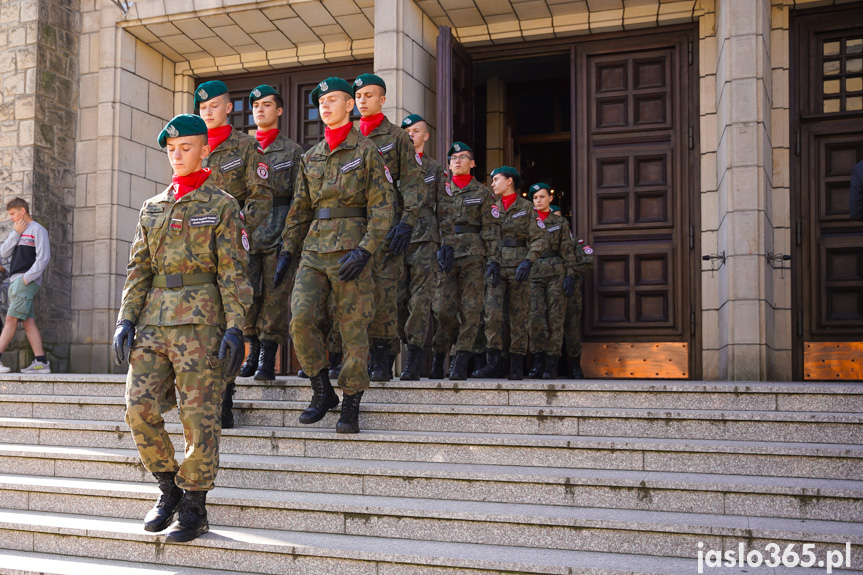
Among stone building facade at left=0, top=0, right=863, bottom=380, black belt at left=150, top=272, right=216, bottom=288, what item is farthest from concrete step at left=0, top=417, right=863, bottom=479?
stone building facade at left=0, top=0, right=863, bottom=380

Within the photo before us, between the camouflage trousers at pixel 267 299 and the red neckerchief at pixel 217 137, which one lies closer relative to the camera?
the red neckerchief at pixel 217 137

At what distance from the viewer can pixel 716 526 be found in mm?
4043

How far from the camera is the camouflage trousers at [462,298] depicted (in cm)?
741

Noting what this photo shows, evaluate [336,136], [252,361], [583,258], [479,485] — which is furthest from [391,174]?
[583,258]

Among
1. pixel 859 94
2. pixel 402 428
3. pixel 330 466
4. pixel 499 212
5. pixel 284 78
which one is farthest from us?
pixel 284 78

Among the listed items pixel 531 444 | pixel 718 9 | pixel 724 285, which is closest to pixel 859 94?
pixel 718 9

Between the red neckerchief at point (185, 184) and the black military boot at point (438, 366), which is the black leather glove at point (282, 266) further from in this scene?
the black military boot at point (438, 366)

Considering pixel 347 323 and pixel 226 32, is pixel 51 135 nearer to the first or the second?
pixel 226 32

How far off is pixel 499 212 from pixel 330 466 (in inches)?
146

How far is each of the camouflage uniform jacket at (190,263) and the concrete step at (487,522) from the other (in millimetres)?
1121

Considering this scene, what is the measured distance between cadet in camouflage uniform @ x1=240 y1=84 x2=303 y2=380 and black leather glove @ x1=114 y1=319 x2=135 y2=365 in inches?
71.8

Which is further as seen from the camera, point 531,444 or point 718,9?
point 718,9

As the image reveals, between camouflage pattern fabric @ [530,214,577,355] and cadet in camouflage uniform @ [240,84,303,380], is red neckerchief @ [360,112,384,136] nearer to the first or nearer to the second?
cadet in camouflage uniform @ [240,84,303,380]

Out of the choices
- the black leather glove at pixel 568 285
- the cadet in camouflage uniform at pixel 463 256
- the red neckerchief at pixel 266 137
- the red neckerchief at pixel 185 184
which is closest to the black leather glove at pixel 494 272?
the cadet in camouflage uniform at pixel 463 256
